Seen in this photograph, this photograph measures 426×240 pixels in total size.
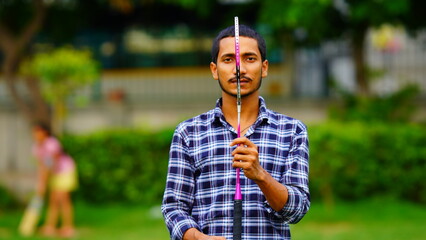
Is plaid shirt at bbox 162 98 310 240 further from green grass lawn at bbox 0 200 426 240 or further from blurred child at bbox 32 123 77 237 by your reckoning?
blurred child at bbox 32 123 77 237

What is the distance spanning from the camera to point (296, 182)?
2740 mm

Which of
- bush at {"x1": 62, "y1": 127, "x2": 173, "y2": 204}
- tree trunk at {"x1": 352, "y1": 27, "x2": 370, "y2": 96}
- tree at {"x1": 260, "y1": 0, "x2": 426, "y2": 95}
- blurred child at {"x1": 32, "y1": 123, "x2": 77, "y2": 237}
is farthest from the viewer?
tree trunk at {"x1": 352, "y1": 27, "x2": 370, "y2": 96}

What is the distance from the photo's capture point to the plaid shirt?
275 cm

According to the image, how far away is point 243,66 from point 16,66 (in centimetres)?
1316

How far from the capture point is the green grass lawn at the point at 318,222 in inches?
414

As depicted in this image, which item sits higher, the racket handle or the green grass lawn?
the green grass lawn

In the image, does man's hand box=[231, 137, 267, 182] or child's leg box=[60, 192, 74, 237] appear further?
child's leg box=[60, 192, 74, 237]

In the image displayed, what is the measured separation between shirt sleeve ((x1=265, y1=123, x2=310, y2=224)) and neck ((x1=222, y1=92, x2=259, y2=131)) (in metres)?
0.18

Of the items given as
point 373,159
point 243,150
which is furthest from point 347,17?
point 243,150

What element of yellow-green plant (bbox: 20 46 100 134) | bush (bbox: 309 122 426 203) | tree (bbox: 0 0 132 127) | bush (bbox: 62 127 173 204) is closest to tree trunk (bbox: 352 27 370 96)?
bush (bbox: 309 122 426 203)

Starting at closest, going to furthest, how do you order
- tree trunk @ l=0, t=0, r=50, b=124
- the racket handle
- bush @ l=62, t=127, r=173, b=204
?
the racket handle → bush @ l=62, t=127, r=173, b=204 → tree trunk @ l=0, t=0, r=50, b=124

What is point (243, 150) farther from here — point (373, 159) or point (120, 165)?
point (120, 165)

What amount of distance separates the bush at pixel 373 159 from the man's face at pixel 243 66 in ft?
32.1

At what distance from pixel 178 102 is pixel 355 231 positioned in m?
6.08
